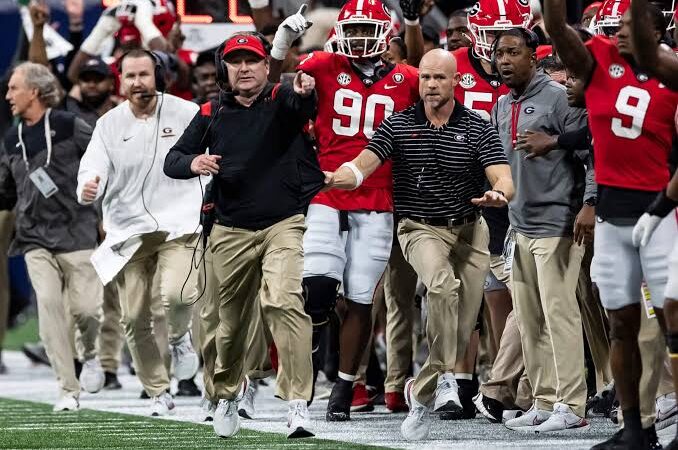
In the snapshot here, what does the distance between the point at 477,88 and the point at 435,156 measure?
107 cm

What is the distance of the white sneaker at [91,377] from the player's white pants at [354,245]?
274cm

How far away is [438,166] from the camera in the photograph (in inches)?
357

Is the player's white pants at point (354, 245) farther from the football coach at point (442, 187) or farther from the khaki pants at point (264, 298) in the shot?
the khaki pants at point (264, 298)

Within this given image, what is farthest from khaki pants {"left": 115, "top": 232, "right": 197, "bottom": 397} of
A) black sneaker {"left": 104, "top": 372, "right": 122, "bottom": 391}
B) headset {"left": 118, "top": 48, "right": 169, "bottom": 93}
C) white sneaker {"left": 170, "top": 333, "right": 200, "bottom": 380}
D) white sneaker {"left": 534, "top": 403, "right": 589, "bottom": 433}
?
white sneaker {"left": 534, "top": 403, "right": 589, "bottom": 433}

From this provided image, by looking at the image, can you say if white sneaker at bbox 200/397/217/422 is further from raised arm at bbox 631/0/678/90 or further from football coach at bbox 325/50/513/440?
raised arm at bbox 631/0/678/90

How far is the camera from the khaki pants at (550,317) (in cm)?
870

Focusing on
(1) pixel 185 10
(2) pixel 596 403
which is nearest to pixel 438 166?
(2) pixel 596 403

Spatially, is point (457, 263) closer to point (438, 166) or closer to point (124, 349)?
point (438, 166)

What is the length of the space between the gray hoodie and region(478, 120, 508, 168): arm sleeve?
0.21 meters

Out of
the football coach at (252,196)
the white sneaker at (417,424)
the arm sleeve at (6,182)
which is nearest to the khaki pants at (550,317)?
the white sneaker at (417,424)

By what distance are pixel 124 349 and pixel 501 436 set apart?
761cm

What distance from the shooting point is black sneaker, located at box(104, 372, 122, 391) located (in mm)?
12484

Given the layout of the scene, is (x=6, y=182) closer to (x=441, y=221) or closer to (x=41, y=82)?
(x=41, y=82)

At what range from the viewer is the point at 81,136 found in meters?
11.2
